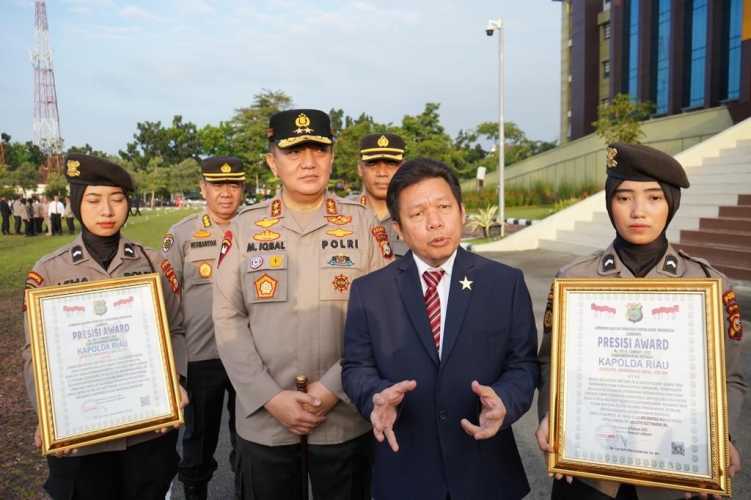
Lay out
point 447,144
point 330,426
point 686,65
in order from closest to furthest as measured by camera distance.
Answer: point 330,426
point 686,65
point 447,144

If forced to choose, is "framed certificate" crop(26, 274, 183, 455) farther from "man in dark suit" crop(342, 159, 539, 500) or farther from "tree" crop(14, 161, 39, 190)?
"tree" crop(14, 161, 39, 190)

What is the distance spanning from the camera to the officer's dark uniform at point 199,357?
3.33 metres

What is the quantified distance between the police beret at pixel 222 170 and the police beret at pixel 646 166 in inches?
111

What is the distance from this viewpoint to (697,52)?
2672cm

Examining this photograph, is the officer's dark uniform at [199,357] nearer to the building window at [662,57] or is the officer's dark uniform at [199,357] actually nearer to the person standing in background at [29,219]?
the person standing in background at [29,219]


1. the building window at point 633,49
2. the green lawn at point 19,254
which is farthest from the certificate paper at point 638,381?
the building window at point 633,49

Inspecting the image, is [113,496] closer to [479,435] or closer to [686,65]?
[479,435]

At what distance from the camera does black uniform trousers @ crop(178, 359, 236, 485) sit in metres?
3.33

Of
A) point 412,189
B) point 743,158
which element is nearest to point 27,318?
point 412,189

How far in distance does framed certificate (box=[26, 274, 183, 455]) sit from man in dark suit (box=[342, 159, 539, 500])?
83 cm

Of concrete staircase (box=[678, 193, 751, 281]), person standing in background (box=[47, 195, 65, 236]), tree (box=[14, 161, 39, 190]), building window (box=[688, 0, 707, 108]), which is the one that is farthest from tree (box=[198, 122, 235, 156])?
concrete staircase (box=[678, 193, 751, 281])

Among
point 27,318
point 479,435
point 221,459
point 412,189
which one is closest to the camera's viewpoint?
point 479,435

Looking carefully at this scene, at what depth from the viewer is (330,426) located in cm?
232

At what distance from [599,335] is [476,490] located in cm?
68
